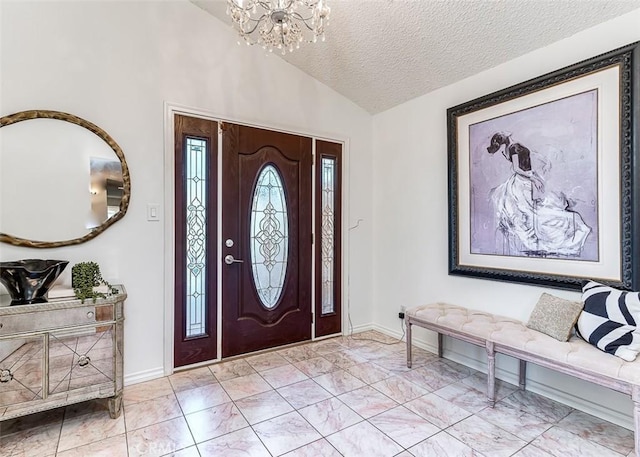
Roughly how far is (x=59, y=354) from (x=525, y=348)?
2.75 meters

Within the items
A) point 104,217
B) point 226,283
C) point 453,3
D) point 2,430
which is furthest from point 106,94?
point 453,3

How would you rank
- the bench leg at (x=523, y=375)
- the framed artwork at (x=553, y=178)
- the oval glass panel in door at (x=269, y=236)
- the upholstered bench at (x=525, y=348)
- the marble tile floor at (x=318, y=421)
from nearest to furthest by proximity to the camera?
the upholstered bench at (x=525, y=348) < the marble tile floor at (x=318, y=421) < the framed artwork at (x=553, y=178) < the bench leg at (x=523, y=375) < the oval glass panel in door at (x=269, y=236)

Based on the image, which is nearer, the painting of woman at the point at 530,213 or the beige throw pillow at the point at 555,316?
the beige throw pillow at the point at 555,316

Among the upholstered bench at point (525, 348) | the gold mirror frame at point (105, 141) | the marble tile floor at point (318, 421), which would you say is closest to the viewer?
the upholstered bench at point (525, 348)

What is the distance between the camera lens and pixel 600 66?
2.07 metres

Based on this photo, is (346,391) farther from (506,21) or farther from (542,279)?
(506,21)

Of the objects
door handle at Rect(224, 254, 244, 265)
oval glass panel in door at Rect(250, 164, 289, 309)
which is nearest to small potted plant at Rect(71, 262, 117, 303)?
door handle at Rect(224, 254, 244, 265)

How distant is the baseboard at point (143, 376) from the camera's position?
2.53 m

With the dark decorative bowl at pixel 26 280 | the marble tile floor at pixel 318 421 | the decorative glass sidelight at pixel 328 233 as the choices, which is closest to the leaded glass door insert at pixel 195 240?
the marble tile floor at pixel 318 421

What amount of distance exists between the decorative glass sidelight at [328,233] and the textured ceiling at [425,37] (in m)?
0.90

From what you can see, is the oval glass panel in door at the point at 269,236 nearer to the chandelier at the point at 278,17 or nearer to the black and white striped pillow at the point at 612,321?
the chandelier at the point at 278,17

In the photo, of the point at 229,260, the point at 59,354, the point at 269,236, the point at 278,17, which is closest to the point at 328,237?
the point at 269,236

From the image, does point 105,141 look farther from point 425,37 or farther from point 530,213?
point 530,213

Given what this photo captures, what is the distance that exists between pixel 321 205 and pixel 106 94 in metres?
2.03
